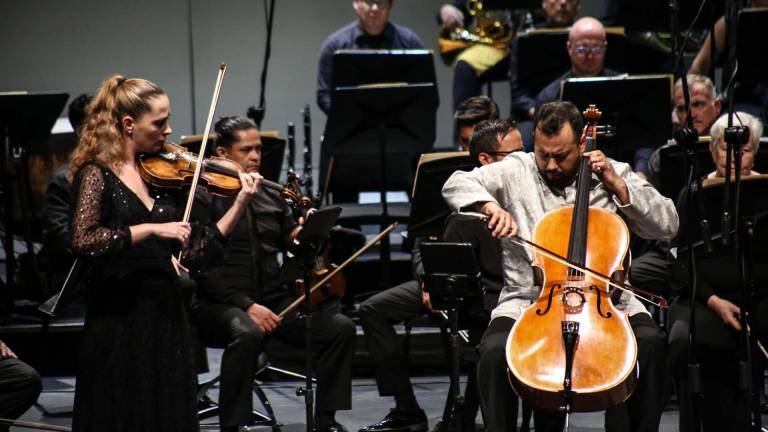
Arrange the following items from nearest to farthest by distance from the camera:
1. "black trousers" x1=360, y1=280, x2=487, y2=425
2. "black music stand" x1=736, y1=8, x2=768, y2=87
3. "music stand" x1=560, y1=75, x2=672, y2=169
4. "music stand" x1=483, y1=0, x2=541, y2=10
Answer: "black trousers" x1=360, y1=280, x2=487, y2=425, "music stand" x1=560, y1=75, x2=672, y2=169, "black music stand" x1=736, y1=8, x2=768, y2=87, "music stand" x1=483, y1=0, x2=541, y2=10

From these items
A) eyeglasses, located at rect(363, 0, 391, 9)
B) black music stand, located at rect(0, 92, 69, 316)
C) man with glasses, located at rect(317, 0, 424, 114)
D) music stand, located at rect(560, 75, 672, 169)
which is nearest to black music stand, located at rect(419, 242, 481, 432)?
music stand, located at rect(560, 75, 672, 169)

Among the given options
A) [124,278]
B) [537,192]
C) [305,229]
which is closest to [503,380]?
[537,192]

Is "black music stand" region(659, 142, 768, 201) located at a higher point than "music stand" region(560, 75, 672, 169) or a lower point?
lower

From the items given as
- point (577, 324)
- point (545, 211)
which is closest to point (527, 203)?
point (545, 211)

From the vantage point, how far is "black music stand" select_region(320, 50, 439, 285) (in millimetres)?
5586

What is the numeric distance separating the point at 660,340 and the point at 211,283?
195 cm

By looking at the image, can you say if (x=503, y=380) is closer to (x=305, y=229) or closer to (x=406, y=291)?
(x=305, y=229)

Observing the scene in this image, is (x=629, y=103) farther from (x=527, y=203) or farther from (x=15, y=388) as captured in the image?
(x=15, y=388)

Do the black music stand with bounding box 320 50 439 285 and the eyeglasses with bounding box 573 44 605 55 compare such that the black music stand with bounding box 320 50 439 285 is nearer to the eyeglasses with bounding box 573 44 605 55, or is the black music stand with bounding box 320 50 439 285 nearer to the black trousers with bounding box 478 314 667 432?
the eyeglasses with bounding box 573 44 605 55

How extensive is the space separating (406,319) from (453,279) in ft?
3.79

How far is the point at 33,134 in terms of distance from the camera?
572 cm

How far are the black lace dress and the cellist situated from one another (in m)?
1.02

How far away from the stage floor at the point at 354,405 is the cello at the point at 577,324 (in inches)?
52.8

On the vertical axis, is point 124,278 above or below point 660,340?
above
